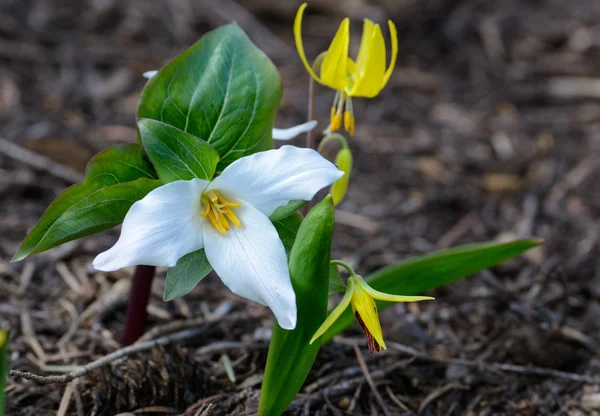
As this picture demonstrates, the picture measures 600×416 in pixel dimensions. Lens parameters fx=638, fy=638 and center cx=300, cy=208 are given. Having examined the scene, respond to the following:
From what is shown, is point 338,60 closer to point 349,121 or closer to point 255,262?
point 349,121

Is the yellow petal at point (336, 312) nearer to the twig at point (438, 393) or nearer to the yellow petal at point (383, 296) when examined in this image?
the yellow petal at point (383, 296)

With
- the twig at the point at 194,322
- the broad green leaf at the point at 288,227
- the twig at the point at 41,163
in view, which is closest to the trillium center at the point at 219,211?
the broad green leaf at the point at 288,227

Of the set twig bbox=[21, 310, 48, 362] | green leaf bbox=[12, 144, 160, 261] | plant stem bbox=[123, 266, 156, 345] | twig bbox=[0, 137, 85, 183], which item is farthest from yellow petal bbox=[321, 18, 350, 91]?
twig bbox=[0, 137, 85, 183]

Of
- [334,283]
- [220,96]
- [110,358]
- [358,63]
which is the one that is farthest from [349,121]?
→ [110,358]

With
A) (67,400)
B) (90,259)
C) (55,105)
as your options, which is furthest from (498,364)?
(55,105)

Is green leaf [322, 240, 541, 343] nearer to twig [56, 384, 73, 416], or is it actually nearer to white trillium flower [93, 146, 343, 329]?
white trillium flower [93, 146, 343, 329]
